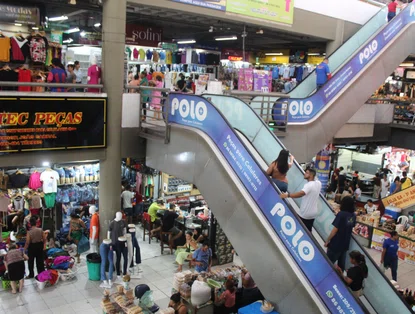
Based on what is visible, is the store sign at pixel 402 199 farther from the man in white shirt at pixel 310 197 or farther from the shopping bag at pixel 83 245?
the shopping bag at pixel 83 245

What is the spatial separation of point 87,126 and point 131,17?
19.4 ft

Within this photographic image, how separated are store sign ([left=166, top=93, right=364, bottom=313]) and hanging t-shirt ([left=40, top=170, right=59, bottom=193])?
5442 millimetres

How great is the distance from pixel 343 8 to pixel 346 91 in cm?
457

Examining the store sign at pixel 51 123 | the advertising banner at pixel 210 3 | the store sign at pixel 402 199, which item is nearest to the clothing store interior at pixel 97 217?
the advertising banner at pixel 210 3

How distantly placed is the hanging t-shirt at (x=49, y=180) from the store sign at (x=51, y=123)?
7.74 ft

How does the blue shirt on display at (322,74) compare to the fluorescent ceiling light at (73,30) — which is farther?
the fluorescent ceiling light at (73,30)

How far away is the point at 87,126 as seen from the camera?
9570 millimetres

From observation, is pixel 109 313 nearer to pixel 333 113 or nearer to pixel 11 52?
pixel 11 52

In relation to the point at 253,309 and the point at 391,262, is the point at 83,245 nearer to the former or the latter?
the point at 253,309

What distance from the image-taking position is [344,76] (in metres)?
11.7

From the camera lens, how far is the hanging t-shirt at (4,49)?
9.20 meters

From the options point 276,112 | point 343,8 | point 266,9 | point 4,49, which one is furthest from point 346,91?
point 4,49

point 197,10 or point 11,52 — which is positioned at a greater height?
point 197,10

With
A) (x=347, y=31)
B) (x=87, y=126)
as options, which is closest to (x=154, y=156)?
(x=87, y=126)
